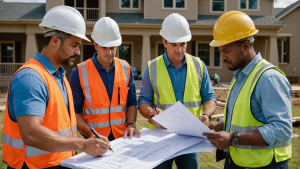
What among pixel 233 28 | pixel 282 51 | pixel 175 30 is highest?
pixel 282 51

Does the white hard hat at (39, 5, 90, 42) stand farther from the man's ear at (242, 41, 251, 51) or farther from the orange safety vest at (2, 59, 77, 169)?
the man's ear at (242, 41, 251, 51)

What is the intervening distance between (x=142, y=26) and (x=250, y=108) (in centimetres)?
1425

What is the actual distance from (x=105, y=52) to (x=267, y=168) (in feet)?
6.84

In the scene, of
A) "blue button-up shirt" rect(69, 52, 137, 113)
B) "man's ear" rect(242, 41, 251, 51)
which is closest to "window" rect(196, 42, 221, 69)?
"blue button-up shirt" rect(69, 52, 137, 113)

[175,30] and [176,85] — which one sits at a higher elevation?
[175,30]

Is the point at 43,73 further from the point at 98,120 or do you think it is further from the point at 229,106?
the point at 229,106

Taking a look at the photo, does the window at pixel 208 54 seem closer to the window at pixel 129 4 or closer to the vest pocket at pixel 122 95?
the window at pixel 129 4

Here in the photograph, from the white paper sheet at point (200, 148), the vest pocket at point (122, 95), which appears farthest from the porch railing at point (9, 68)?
the white paper sheet at point (200, 148)

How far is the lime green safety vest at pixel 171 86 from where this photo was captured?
294 cm

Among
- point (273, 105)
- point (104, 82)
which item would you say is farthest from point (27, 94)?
point (273, 105)

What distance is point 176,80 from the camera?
119 inches

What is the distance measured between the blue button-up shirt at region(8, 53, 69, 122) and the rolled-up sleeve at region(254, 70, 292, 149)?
159 centimetres

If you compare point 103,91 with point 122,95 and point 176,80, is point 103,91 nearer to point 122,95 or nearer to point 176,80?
point 122,95

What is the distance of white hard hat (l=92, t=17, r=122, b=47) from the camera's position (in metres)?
2.98
